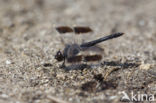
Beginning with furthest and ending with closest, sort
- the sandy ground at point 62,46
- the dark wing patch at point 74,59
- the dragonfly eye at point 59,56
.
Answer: the dragonfly eye at point 59,56 → the dark wing patch at point 74,59 → the sandy ground at point 62,46

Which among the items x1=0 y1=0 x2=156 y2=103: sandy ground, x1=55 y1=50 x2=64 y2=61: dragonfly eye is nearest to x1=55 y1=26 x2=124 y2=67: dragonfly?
x1=55 y1=50 x2=64 y2=61: dragonfly eye

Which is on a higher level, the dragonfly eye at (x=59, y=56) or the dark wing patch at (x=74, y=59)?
the dragonfly eye at (x=59, y=56)

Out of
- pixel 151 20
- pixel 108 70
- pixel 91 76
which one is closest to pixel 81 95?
pixel 91 76

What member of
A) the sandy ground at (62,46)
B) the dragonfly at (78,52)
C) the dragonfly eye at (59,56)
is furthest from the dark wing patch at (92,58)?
the dragonfly eye at (59,56)

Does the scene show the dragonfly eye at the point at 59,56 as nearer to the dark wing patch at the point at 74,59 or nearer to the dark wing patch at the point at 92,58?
the dark wing patch at the point at 74,59

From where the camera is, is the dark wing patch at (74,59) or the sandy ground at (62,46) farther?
the dark wing patch at (74,59)

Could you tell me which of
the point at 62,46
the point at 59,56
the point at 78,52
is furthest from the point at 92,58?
the point at 62,46

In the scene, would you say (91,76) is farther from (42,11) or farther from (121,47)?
(42,11)

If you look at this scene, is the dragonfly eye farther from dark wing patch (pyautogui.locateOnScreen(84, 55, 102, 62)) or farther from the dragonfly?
dark wing patch (pyautogui.locateOnScreen(84, 55, 102, 62))

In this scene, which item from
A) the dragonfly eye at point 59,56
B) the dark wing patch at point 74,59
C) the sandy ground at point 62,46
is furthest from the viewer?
the dragonfly eye at point 59,56
